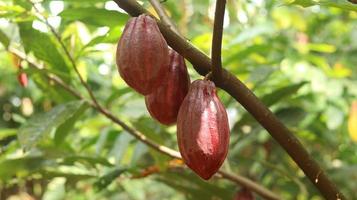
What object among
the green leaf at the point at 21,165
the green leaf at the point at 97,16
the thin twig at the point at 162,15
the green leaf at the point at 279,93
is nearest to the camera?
the thin twig at the point at 162,15

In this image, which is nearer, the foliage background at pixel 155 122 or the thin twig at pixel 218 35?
the thin twig at pixel 218 35

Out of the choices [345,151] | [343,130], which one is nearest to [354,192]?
[343,130]

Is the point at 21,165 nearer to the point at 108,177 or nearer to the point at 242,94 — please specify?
the point at 108,177

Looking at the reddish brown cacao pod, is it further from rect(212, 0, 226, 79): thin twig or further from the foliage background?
the foliage background

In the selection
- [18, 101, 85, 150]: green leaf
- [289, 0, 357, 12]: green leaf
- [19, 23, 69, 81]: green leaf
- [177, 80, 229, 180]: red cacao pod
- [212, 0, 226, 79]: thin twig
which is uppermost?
[212, 0, 226, 79]: thin twig

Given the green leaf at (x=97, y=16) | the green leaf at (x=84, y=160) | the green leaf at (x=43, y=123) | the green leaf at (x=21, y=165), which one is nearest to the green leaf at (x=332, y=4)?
the green leaf at (x=97, y=16)

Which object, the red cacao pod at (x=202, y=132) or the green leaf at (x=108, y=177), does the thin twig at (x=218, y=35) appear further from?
the green leaf at (x=108, y=177)

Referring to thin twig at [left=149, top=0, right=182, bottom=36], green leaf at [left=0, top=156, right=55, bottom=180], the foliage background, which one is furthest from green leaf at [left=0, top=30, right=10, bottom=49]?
thin twig at [left=149, top=0, right=182, bottom=36]
